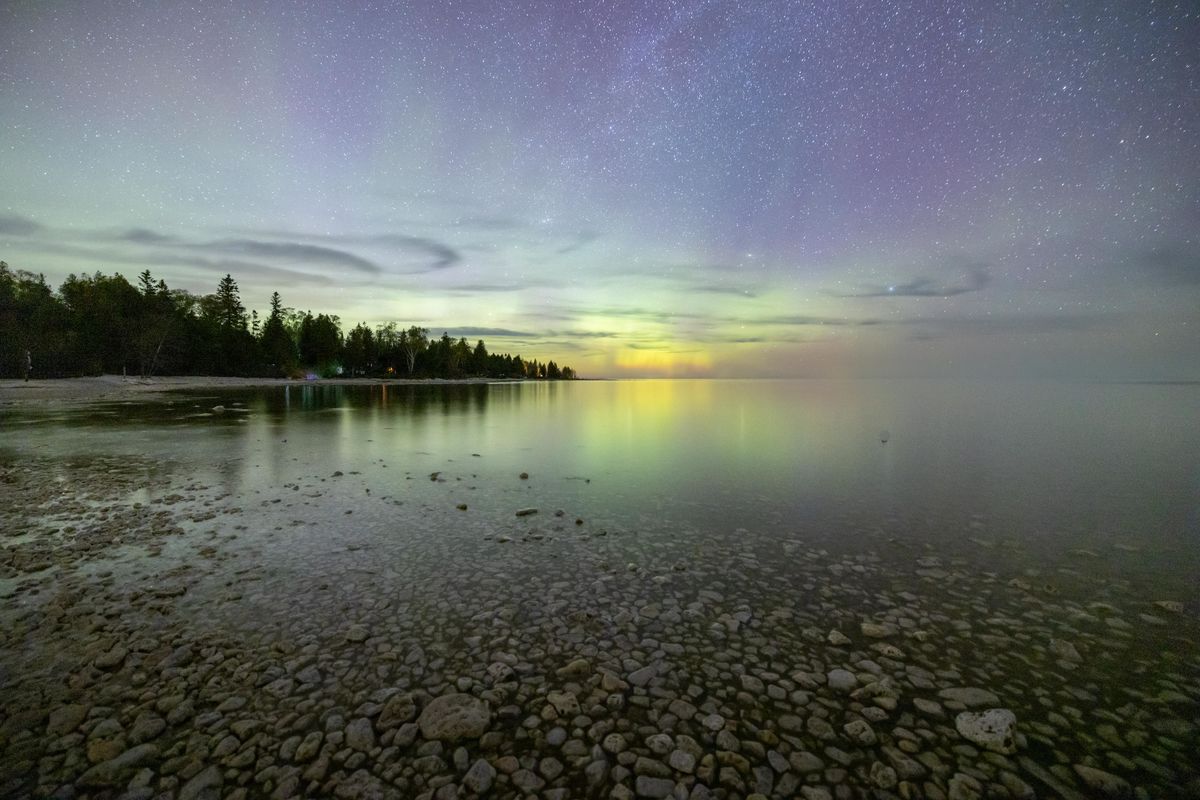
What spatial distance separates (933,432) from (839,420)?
35.1ft

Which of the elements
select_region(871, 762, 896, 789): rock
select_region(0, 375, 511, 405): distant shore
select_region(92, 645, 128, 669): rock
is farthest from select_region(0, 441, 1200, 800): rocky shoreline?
select_region(0, 375, 511, 405): distant shore

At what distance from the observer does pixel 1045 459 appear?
24203mm

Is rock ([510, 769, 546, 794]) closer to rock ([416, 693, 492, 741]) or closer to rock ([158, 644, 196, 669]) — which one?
rock ([416, 693, 492, 741])

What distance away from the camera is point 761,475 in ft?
64.2

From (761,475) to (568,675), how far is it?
15.3 meters

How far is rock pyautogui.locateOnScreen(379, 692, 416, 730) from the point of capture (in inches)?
199

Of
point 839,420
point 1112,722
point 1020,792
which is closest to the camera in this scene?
point 1020,792

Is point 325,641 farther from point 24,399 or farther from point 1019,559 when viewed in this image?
point 24,399

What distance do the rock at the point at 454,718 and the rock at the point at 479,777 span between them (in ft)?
1.47

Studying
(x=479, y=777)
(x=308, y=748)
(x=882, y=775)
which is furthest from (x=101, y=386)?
(x=882, y=775)

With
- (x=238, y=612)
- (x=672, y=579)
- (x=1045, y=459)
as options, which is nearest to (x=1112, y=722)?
(x=672, y=579)

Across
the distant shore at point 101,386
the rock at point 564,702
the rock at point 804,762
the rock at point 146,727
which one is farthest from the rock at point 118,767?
→ the distant shore at point 101,386

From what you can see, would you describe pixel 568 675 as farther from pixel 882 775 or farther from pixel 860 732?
pixel 882 775

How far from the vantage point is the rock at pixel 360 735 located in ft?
15.5
